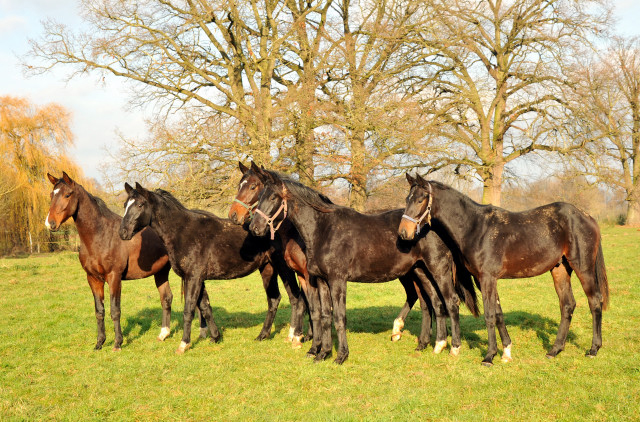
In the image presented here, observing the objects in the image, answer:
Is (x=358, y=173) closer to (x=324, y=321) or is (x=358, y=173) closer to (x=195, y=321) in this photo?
(x=195, y=321)

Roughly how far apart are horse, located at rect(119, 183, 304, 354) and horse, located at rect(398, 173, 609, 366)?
2807 mm

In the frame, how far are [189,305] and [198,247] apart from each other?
36.4 inches

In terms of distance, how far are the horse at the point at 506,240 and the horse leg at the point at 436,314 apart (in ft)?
2.72

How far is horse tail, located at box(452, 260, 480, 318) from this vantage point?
7.49m

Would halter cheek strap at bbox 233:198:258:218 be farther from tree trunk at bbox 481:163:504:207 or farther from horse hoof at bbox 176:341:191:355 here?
tree trunk at bbox 481:163:504:207

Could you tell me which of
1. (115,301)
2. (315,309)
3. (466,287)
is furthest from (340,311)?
(115,301)

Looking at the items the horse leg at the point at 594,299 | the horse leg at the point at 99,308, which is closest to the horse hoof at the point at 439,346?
the horse leg at the point at 594,299

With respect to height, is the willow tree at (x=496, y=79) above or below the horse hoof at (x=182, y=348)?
above

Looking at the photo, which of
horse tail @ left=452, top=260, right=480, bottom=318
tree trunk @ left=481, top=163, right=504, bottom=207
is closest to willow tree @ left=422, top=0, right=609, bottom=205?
tree trunk @ left=481, top=163, right=504, bottom=207

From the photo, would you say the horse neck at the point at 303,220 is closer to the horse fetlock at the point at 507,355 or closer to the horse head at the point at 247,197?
the horse head at the point at 247,197

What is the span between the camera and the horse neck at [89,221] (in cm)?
775

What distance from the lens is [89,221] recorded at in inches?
307

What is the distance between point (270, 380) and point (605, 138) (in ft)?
72.0

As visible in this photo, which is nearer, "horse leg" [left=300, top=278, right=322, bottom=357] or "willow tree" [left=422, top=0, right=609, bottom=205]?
"horse leg" [left=300, top=278, right=322, bottom=357]
